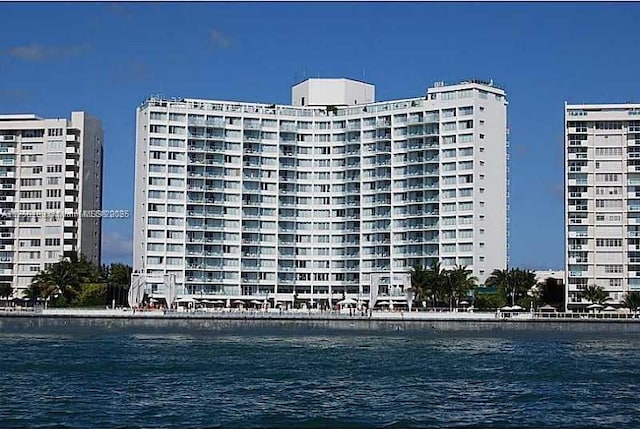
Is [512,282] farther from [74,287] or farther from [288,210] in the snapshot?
[74,287]

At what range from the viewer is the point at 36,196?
17325cm

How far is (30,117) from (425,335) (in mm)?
83707

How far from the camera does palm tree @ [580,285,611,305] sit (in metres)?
154

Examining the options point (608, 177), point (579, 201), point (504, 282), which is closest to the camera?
point (504, 282)

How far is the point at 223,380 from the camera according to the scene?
6194cm

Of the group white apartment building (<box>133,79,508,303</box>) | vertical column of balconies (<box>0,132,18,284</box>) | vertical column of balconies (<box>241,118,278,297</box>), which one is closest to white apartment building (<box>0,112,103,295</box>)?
vertical column of balconies (<box>0,132,18,284</box>)

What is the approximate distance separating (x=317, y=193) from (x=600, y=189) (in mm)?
43620

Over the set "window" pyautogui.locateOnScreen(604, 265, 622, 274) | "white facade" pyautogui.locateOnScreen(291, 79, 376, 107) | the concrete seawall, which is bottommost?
the concrete seawall

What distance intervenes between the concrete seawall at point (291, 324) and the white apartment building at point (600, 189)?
79.3 ft

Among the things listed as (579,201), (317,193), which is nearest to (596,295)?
(579,201)

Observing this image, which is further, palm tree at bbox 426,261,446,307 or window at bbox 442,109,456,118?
window at bbox 442,109,456,118

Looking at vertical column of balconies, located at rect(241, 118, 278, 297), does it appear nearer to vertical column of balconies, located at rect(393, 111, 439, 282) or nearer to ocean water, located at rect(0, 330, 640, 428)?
vertical column of balconies, located at rect(393, 111, 439, 282)

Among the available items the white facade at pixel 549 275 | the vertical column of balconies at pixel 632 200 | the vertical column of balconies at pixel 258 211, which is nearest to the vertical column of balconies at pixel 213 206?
the vertical column of balconies at pixel 258 211

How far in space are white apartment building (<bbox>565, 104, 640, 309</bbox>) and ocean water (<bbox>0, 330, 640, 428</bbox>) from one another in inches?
2282
